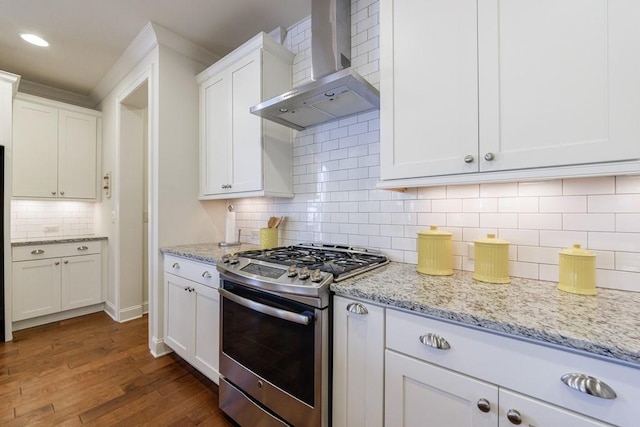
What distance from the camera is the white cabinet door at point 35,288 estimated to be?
2.80 meters

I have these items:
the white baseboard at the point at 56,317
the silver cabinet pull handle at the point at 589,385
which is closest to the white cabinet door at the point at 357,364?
the silver cabinet pull handle at the point at 589,385

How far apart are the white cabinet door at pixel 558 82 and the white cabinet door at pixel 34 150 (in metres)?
4.22

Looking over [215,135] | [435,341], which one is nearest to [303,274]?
[435,341]

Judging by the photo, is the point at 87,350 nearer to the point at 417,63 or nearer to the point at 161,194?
the point at 161,194

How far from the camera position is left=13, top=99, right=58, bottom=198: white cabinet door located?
297 cm

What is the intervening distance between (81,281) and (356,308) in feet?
11.8

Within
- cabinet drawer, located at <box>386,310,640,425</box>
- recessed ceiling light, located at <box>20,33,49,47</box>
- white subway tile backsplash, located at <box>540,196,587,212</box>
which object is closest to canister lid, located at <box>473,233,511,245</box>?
white subway tile backsplash, located at <box>540,196,587,212</box>

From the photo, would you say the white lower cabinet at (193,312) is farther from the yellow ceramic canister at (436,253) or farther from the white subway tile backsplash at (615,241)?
the white subway tile backsplash at (615,241)

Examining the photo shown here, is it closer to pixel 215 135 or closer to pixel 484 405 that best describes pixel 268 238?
pixel 215 135

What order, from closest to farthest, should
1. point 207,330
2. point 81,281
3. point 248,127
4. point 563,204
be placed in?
point 563,204, point 207,330, point 248,127, point 81,281

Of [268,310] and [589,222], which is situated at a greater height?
[589,222]

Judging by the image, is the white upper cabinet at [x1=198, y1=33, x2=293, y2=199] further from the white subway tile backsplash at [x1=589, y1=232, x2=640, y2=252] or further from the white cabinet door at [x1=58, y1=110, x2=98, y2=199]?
the white cabinet door at [x1=58, y1=110, x2=98, y2=199]

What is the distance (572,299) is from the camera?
968mm

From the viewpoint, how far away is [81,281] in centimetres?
320
